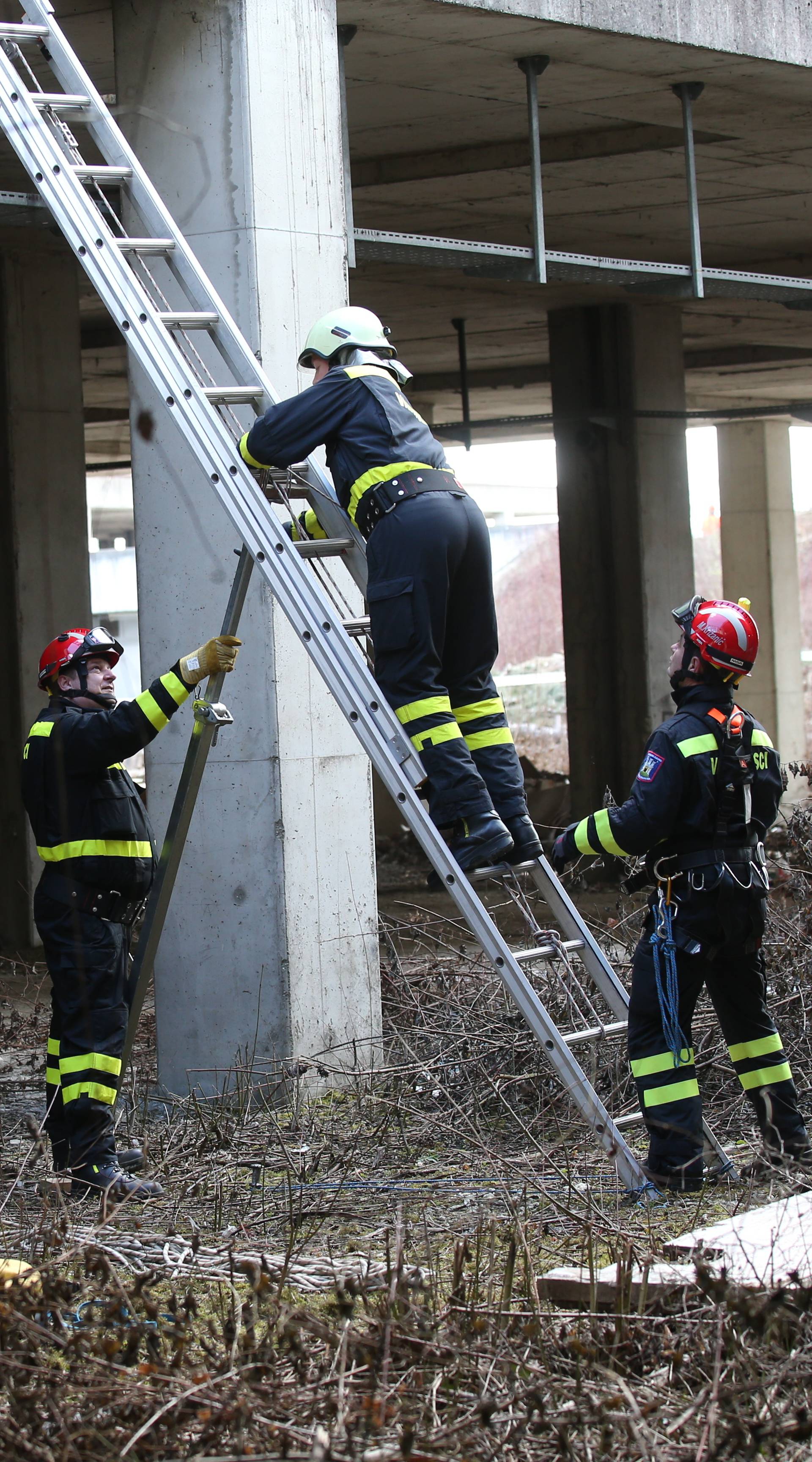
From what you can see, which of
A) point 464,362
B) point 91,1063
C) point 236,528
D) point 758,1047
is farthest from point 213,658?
point 464,362

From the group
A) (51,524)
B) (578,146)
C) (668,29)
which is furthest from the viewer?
(51,524)

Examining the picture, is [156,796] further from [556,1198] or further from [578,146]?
[578,146]

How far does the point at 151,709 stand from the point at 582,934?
56.7 inches

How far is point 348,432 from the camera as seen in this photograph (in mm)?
4629

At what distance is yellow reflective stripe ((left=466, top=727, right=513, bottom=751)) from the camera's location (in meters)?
4.89

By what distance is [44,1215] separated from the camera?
3752mm

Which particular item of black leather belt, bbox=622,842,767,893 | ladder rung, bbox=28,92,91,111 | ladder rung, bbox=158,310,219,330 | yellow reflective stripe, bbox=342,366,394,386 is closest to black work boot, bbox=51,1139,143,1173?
black leather belt, bbox=622,842,767,893

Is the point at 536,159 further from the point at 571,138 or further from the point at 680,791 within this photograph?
the point at 680,791

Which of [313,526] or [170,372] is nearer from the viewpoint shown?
[170,372]

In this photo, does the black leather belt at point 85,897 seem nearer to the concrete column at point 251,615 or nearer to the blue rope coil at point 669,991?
the concrete column at point 251,615

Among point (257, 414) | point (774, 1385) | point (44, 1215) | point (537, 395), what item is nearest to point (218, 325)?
point (257, 414)

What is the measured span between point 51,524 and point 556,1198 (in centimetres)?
793

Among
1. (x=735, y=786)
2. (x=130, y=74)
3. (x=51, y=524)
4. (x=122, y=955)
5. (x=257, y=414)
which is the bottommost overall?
(x=122, y=955)

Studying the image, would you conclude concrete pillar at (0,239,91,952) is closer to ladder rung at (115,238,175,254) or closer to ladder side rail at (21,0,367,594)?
ladder side rail at (21,0,367,594)
